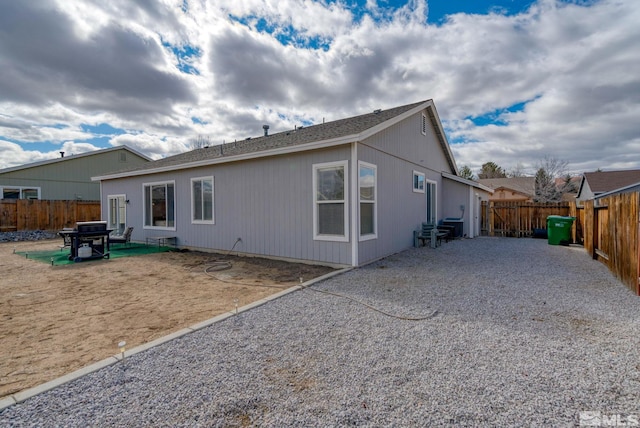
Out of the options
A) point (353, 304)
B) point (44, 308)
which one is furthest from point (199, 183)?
point (353, 304)

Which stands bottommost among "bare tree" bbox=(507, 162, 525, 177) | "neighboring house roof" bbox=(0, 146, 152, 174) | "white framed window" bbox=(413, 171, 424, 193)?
"white framed window" bbox=(413, 171, 424, 193)

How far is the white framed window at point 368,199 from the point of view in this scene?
6.67 meters

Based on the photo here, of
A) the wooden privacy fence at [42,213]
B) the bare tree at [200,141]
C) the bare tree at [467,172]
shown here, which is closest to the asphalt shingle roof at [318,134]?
the wooden privacy fence at [42,213]

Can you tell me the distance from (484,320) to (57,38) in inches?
510

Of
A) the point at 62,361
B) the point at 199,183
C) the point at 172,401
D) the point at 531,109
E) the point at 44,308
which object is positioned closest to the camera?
the point at 172,401

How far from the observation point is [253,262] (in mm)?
7426

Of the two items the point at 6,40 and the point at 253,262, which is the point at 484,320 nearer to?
the point at 253,262

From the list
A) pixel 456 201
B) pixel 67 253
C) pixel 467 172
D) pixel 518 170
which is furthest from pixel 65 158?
pixel 518 170

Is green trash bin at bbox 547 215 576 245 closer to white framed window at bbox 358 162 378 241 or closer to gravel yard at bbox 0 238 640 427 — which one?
gravel yard at bbox 0 238 640 427

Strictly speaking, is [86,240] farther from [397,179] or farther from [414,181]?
[414,181]

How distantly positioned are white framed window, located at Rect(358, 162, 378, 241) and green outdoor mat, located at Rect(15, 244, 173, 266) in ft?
22.8

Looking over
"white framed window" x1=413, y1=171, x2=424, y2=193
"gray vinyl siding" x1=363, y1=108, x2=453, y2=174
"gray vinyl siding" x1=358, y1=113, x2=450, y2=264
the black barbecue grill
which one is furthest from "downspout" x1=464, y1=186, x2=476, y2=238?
the black barbecue grill

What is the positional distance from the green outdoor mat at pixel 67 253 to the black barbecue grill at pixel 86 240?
193 mm

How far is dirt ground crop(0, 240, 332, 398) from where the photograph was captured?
2.74m
